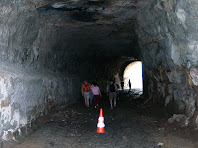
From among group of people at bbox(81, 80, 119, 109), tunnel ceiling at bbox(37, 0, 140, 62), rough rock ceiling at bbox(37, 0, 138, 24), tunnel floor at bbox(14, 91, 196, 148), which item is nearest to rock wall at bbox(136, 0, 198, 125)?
rough rock ceiling at bbox(37, 0, 138, 24)

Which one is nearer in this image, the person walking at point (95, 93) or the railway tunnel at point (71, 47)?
the railway tunnel at point (71, 47)

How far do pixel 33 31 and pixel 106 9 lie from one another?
274cm

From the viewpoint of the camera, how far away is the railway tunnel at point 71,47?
21.1ft

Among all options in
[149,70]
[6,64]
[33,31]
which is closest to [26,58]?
[33,31]

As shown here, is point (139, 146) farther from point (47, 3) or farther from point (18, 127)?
point (47, 3)

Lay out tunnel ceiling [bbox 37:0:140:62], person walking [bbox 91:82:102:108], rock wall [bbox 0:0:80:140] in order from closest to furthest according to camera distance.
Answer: rock wall [bbox 0:0:80:140] → tunnel ceiling [bbox 37:0:140:62] → person walking [bbox 91:82:102:108]

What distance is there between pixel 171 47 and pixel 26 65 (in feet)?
16.3

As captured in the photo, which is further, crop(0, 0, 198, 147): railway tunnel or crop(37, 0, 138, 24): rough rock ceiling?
crop(37, 0, 138, 24): rough rock ceiling

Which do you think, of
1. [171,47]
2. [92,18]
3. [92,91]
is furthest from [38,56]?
[171,47]

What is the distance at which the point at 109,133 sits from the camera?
7.45 m

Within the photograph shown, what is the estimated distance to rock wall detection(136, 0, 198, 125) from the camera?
6410 millimetres

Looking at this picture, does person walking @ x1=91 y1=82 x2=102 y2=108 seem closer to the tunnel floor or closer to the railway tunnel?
the railway tunnel

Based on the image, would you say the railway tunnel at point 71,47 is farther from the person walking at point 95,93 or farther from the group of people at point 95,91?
the person walking at point 95,93

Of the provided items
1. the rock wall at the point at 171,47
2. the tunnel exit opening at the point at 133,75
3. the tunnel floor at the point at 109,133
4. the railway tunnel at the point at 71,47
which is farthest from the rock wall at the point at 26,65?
the tunnel exit opening at the point at 133,75
